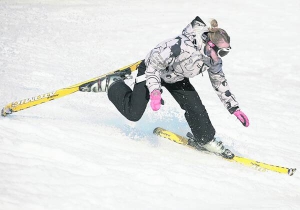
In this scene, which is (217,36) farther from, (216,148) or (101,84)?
(101,84)

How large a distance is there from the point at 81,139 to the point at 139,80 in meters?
1.02

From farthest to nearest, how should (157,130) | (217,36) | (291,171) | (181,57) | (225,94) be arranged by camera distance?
1. (157,130)
2. (225,94)
3. (291,171)
4. (181,57)
5. (217,36)

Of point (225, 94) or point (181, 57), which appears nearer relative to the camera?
point (181, 57)

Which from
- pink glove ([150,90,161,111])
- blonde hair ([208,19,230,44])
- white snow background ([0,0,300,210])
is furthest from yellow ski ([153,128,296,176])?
blonde hair ([208,19,230,44])

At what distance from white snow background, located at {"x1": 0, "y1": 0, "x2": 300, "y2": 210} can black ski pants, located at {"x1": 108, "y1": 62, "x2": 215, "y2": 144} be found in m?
0.33

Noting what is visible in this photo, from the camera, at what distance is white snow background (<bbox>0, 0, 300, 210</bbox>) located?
165 inches

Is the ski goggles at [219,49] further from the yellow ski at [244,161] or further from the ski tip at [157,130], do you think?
the ski tip at [157,130]

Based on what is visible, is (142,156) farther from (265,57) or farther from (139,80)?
(265,57)

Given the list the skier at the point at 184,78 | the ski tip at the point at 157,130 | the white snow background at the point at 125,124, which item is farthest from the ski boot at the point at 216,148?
the ski tip at the point at 157,130

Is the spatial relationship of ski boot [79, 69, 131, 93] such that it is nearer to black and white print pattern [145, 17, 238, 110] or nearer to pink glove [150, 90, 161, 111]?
black and white print pattern [145, 17, 238, 110]

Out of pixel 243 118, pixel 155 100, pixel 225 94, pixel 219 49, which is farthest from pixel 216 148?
pixel 219 49

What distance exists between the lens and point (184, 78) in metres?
5.68

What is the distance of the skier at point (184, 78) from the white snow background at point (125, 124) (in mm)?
435

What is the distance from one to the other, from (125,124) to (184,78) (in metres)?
1.23
